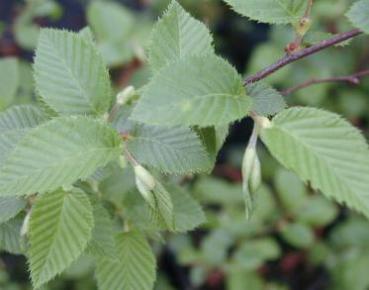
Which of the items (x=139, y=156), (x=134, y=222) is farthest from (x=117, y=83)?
(x=139, y=156)

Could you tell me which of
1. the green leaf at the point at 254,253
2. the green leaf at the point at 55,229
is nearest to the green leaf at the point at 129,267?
the green leaf at the point at 55,229

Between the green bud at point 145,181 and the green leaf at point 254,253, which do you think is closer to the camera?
the green bud at point 145,181

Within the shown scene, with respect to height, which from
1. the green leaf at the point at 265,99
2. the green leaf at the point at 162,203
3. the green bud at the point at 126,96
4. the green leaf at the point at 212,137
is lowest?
the green leaf at the point at 162,203

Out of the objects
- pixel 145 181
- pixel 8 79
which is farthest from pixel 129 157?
pixel 8 79

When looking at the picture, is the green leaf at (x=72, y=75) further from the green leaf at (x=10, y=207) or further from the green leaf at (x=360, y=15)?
the green leaf at (x=360, y=15)

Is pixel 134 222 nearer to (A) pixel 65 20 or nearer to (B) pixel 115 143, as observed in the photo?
(B) pixel 115 143

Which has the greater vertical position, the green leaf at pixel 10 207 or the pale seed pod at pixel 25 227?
the green leaf at pixel 10 207
